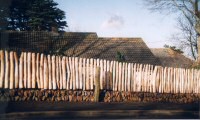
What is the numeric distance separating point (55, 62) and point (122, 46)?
2154cm

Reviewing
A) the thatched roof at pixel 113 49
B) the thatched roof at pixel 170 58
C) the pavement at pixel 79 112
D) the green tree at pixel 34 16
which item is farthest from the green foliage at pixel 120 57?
the thatched roof at pixel 170 58

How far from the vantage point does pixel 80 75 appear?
1394cm

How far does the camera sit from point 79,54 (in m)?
31.7

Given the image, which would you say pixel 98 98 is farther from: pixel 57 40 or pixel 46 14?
pixel 46 14

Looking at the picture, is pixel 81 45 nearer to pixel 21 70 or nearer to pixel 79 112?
pixel 21 70

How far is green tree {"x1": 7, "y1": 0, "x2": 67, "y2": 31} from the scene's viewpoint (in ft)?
129

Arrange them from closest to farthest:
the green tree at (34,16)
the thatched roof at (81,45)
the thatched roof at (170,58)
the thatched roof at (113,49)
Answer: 1. the thatched roof at (81,45)
2. the thatched roof at (113,49)
3. the green tree at (34,16)
4. the thatched roof at (170,58)

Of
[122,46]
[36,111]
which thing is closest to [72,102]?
[36,111]

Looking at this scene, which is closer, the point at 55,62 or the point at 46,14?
the point at 55,62

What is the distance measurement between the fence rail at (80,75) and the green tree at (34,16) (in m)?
25.3

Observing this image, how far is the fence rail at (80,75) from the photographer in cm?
1277

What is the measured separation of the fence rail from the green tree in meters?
25.3

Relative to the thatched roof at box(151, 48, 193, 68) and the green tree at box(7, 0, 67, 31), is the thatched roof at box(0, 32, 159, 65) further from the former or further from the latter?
the thatched roof at box(151, 48, 193, 68)

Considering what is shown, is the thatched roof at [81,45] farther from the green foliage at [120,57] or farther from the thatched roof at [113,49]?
the green foliage at [120,57]
